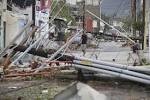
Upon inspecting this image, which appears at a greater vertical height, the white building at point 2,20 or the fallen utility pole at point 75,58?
the white building at point 2,20

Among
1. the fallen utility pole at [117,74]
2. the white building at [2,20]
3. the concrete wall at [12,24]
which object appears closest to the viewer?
the fallen utility pole at [117,74]

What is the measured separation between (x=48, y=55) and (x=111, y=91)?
10.6 ft

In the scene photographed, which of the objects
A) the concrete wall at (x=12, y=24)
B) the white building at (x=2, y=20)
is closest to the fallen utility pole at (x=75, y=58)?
the white building at (x=2, y=20)

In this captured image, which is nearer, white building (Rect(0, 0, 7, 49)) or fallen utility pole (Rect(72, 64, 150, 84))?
fallen utility pole (Rect(72, 64, 150, 84))

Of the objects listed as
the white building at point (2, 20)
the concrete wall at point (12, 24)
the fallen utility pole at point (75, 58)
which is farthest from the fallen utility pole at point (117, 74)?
the concrete wall at point (12, 24)

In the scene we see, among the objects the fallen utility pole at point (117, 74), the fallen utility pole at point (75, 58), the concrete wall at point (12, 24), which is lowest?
the fallen utility pole at point (117, 74)

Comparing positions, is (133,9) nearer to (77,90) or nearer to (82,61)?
(82,61)

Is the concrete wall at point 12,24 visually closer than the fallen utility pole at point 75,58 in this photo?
No

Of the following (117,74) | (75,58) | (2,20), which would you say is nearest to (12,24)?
(2,20)

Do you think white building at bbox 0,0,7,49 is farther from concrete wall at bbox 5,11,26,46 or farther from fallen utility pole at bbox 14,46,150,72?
fallen utility pole at bbox 14,46,150,72

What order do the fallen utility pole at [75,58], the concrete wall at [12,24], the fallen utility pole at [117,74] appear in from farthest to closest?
the concrete wall at [12,24], the fallen utility pole at [75,58], the fallen utility pole at [117,74]

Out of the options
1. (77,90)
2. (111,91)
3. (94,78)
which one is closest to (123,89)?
(111,91)

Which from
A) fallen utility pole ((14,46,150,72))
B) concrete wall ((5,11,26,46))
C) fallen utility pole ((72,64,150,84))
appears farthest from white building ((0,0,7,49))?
fallen utility pole ((72,64,150,84))

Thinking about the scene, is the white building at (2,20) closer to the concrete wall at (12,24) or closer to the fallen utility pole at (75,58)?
the concrete wall at (12,24)
